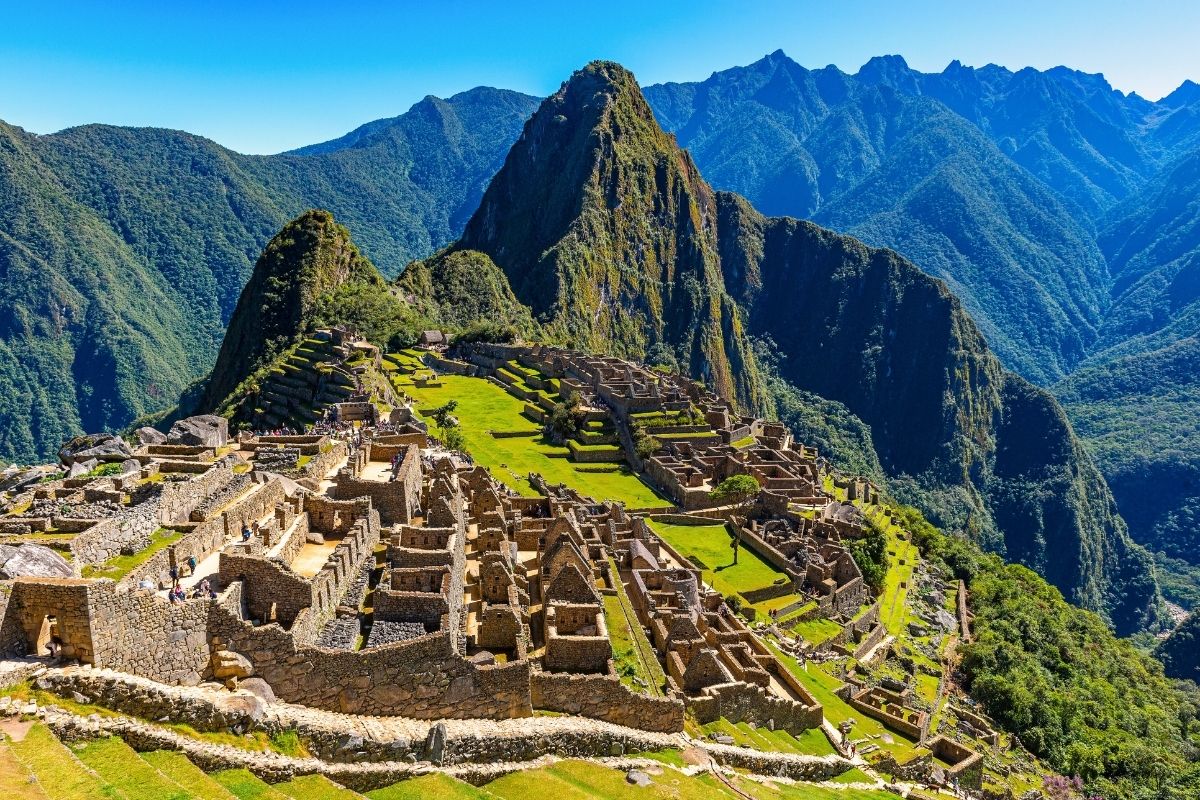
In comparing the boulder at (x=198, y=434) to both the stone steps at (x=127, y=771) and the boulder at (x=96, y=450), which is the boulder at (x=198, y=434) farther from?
the stone steps at (x=127, y=771)

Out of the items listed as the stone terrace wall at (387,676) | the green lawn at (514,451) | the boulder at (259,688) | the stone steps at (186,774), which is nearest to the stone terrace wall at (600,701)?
the stone terrace wall at (387,676)

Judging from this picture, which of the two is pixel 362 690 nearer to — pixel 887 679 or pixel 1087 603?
pixel 887 679

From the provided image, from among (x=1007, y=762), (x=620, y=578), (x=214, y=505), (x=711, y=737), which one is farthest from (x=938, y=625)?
(x=214, y=505)

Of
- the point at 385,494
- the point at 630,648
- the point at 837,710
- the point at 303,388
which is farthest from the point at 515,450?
the point at 630,648

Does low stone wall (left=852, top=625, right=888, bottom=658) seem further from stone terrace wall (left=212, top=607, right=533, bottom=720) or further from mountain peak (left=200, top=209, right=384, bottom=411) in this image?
mountain peak (left=200, top=209, right=384, bottom=411)

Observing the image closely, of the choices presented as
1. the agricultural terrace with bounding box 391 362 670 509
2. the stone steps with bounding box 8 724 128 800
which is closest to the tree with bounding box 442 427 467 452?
the agricultural terrace with bounding box 391 362 670 509

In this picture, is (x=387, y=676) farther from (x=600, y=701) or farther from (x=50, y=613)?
(x=50, y=613)
